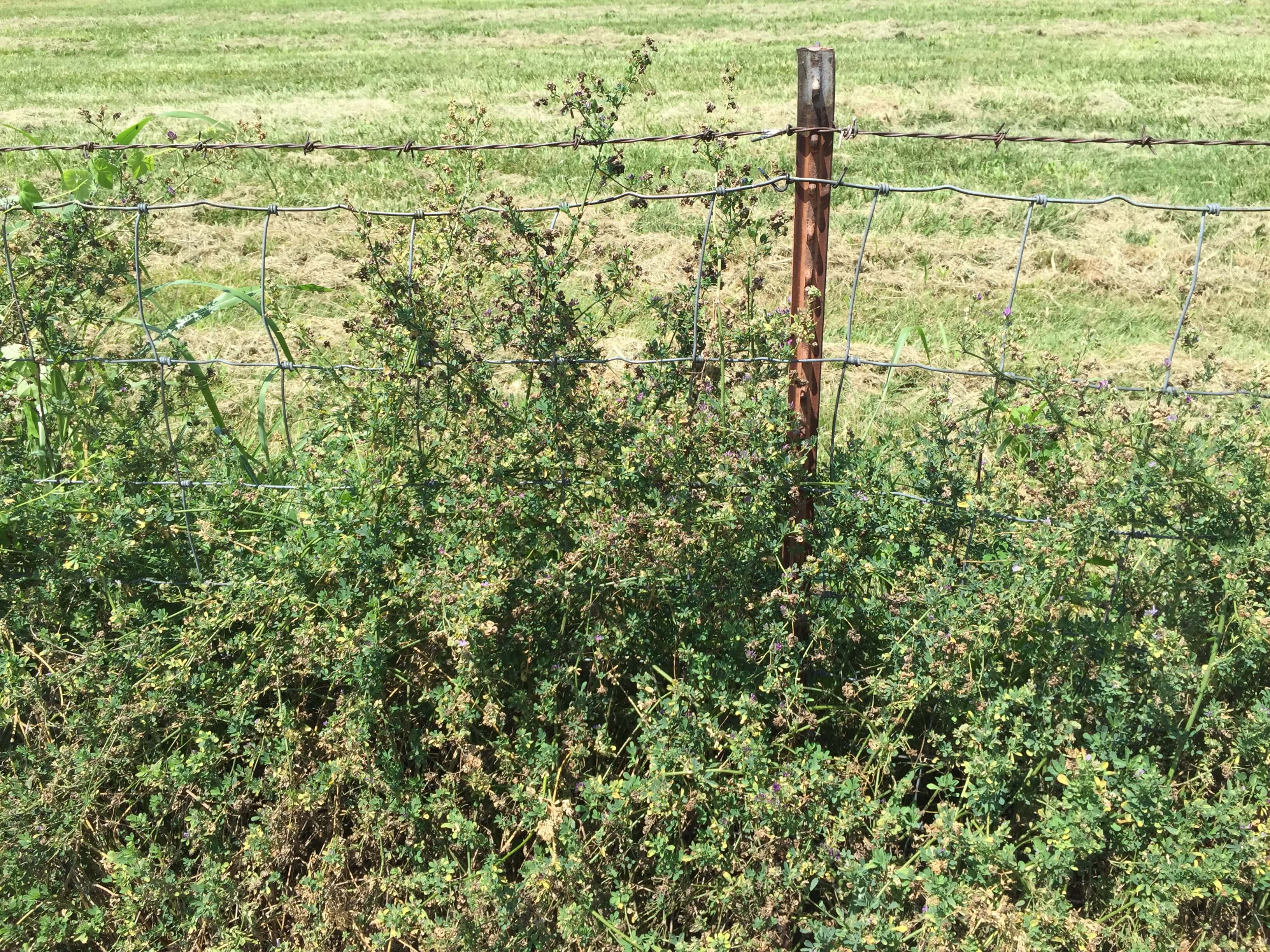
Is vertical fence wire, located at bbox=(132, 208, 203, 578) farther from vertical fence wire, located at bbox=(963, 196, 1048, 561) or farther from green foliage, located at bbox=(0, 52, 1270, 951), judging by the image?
vertical fence wire, located at bbox=(963, 196, 1048, 561)

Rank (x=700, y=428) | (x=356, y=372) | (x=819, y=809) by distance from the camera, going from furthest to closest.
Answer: (x=356, y=372), (x=700, y=428), (x=819, y=809)

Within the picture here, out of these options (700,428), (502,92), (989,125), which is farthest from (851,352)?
(502,92)

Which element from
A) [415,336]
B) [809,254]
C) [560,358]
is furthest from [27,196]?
[809,254]

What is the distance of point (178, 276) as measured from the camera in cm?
676

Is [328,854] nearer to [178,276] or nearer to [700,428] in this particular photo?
[700,428]

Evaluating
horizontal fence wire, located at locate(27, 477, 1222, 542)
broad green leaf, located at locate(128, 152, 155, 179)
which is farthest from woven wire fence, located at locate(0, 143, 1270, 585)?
broad green leaf, located at locate(128, 152, 155, 179)

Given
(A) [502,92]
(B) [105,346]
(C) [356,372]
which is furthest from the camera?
(A) [502,92]

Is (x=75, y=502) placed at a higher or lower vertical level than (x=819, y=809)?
higher

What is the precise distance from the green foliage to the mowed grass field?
0.39m

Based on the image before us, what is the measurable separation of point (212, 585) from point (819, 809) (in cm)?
179

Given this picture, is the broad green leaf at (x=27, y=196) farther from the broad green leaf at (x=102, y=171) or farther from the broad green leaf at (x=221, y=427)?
the broad green leaf at (x=221, y=427)

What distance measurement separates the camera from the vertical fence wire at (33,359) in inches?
129

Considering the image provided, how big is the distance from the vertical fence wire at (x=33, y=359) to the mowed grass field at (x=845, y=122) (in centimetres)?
82

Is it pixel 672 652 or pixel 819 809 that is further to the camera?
pixel 672 652
